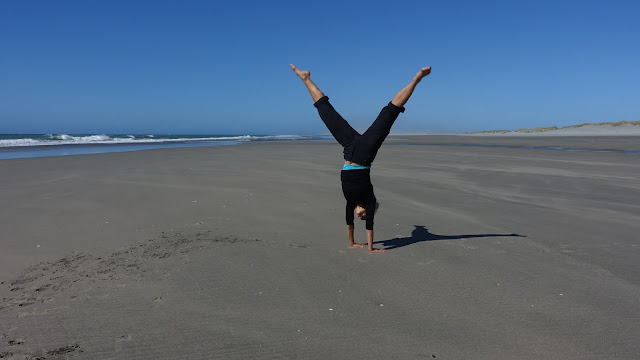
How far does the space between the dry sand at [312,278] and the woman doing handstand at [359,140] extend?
63 centimetres

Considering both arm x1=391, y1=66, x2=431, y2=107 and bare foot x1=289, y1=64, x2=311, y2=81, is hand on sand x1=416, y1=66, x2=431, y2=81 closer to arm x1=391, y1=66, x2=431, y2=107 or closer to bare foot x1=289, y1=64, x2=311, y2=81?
arm x1=391, y1=66, x2=431, y2=107

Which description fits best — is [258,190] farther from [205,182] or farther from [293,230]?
[293,230]

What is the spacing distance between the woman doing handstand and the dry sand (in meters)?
0.63

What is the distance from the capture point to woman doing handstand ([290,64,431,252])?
184 inches

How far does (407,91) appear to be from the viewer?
4641 millimetres

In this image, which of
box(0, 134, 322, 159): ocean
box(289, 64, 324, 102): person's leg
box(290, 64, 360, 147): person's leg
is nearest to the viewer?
box(290, 64, 360, 147): person's leg

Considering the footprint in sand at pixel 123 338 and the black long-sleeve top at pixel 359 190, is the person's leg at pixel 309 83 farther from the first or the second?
the footprint in sand at pixel 123 338

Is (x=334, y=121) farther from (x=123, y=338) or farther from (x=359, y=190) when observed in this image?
(x=123, y=338)

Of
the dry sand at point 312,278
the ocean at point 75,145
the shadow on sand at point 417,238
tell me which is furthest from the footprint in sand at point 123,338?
the ocean at point 75,145

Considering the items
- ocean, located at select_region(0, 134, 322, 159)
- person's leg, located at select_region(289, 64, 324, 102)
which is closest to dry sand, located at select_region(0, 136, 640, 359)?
person's leg, located at select_region(289, 64, 324, 102)

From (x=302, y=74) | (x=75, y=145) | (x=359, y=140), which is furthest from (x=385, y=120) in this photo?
(x=75, y=145)

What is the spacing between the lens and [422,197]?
8.73 metres

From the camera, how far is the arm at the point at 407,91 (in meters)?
4.64

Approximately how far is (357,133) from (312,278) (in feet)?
6.42
